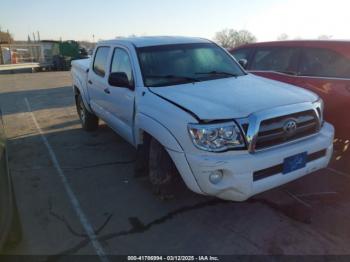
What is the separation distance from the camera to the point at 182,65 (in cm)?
457

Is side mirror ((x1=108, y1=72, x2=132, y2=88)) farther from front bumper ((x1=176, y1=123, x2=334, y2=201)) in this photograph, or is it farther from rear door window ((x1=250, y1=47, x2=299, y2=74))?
rear door window ((x1=250, y1=47, x2=299, y2=74))

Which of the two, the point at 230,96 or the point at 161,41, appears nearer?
the point at 230,96

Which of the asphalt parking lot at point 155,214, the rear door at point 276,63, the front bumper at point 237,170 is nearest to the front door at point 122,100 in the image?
the asphalt parking lot at point 155,214

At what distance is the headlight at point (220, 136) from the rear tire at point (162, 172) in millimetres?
646

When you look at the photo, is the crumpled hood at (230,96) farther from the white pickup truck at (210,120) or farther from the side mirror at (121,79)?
the side mirror at (121,79)

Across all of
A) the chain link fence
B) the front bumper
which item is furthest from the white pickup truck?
the chain link fence

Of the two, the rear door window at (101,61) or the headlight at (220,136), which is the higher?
the rear door window at (101,61)

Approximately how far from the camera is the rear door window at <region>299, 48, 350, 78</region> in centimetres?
484

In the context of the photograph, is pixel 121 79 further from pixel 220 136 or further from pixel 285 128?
pixel 285 128

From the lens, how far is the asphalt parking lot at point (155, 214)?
3275 mm

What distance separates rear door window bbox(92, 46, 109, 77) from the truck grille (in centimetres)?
315

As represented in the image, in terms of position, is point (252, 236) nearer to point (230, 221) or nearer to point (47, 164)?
point (230, 221)

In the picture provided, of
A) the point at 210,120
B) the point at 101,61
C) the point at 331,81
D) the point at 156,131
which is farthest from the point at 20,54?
the point at 210,120

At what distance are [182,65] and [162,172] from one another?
155cm
